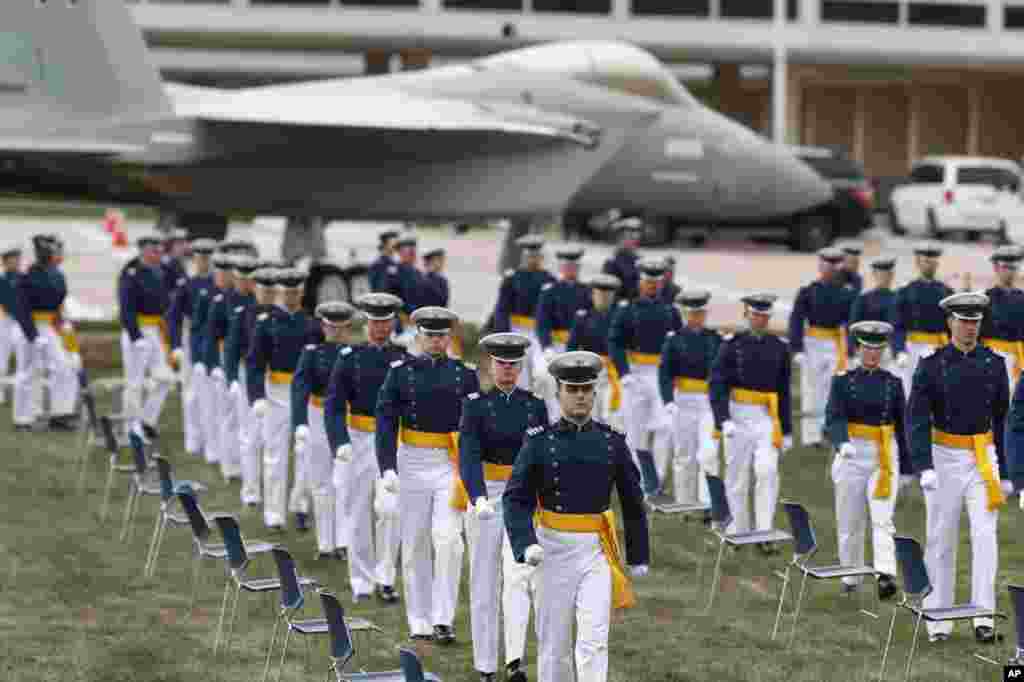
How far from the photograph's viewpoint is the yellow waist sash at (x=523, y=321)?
1852 centimetres

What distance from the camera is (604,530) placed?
30.3 ft

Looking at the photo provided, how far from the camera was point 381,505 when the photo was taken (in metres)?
12.0

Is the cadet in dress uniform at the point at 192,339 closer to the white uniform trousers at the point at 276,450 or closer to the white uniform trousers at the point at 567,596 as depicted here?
the white uniform trousers at the point at 276,450

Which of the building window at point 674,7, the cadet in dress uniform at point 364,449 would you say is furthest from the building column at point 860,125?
the cadet in dress uniform at point 364,449

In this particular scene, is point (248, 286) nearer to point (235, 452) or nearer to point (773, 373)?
point (235, 452)

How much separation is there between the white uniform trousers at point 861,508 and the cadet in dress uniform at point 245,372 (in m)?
5.06

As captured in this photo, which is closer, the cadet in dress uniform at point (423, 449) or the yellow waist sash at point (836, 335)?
the cadet in dress uniform at point (423, 449)

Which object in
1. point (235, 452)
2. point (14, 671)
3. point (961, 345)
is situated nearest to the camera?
point (14, 671)

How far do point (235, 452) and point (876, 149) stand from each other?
4769 centimetres

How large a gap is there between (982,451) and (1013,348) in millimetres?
5302

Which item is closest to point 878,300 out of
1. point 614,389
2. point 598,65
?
point 614,389

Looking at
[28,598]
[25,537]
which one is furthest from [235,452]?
[28,598]

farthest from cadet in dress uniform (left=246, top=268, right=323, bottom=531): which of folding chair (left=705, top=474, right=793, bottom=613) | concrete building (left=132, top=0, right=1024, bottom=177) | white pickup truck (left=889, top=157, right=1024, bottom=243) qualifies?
concrete building (left=132, top=0, right=1024, bottom=177)

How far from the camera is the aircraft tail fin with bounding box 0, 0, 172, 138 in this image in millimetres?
22016
